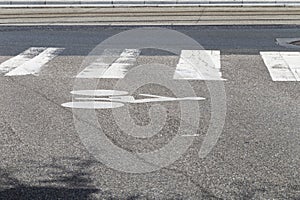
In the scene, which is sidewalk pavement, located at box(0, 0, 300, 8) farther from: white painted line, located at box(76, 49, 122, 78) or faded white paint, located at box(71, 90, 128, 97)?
faded white paint, located at box(71, 90, 128, 97)

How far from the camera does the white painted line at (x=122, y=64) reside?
11.6 m

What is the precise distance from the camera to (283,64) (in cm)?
1270

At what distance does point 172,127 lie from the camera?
27.4 ft

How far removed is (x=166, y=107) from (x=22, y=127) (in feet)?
6.13

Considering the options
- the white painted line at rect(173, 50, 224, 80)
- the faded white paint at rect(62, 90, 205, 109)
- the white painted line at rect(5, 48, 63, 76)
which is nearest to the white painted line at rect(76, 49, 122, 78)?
the white painted line at rect(5, 48, 63, 76)

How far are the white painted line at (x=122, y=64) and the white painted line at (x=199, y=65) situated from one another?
2.62 ft

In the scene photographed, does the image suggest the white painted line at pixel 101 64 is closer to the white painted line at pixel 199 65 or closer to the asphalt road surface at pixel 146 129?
the asphalt road surface at pixel 146 129

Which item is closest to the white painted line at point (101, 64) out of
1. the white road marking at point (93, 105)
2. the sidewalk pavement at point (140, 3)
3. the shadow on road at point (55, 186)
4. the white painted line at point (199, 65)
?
the white painted line at point (199, 65)

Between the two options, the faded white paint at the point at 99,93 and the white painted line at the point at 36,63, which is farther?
the white painted line at the point at 36,63

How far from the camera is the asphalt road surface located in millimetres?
6387

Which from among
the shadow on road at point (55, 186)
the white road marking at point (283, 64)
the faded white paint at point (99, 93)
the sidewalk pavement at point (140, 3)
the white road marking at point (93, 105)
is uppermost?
the shadow on road at point (55, 186)

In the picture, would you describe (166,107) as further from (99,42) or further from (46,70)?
(99,42)

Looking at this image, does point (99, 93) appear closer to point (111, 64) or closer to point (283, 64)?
point (111, 64)

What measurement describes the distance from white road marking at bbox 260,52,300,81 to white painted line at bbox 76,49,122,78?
260 cm
